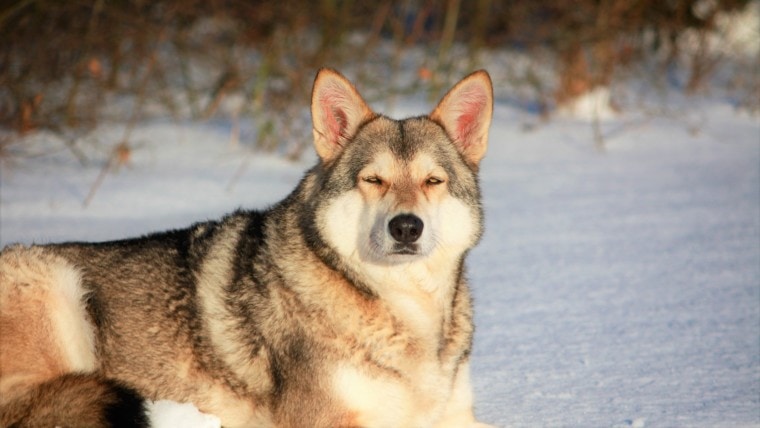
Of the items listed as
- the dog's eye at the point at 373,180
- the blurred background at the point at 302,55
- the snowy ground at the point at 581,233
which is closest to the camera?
the dog's eye at the point at 373,180

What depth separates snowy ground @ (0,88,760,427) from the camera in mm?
4590

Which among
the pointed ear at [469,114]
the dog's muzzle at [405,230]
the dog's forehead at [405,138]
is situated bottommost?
the dog's muzzle at [405,230]

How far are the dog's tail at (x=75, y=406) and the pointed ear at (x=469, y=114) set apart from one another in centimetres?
198

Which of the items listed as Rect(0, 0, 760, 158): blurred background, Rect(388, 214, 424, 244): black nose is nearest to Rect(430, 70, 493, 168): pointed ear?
Rect(388, 214, 424, 244): black nose

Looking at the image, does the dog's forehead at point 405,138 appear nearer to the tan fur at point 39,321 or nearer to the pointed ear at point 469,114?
the pointed ear at point 469,114

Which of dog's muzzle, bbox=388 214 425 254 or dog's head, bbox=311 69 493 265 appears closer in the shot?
dog's muzzle, bbox=388 214 425 254

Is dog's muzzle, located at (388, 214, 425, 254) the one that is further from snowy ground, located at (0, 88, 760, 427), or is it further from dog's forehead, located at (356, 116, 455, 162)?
snowy ground, located at (0, 88, 760, 427)

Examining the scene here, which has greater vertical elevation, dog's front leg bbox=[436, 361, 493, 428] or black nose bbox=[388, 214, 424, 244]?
black nose bbox=[388, 214, 424, 244]

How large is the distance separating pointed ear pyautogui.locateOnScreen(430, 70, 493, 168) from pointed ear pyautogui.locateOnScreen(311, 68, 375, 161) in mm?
385

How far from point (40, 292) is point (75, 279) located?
0.18 m

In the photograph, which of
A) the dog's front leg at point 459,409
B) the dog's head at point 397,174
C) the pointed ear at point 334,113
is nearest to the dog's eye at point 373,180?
the dog's head at point 397,174

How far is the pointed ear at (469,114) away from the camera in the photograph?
164 inches

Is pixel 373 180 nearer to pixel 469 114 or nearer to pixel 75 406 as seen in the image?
pixel 469 114

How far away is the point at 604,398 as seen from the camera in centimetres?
443
